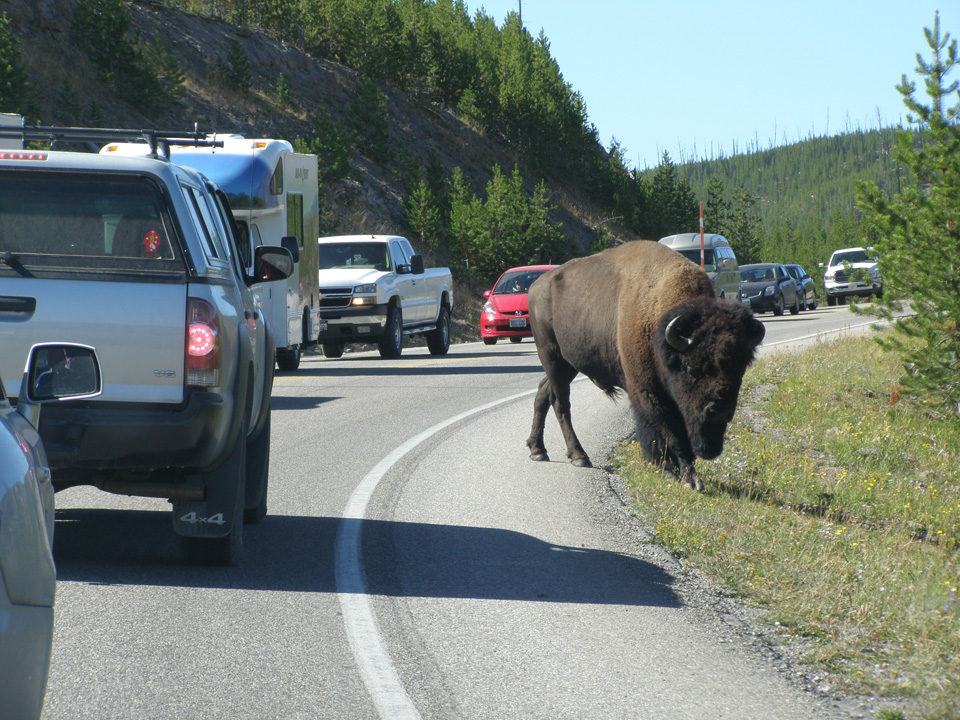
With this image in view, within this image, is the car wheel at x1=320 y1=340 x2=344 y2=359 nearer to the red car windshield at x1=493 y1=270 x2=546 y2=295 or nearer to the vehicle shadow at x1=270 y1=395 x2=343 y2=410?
the red car windshield at x1=493 y1=270 x2=546 y2=295

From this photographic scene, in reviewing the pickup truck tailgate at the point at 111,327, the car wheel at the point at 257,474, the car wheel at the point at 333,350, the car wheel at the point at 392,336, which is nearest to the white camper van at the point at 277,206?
the car wheel at the point at 392,336

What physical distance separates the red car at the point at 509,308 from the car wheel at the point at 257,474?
18892 mm

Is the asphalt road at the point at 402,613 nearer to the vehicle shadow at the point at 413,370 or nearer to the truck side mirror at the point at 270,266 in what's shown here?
the truck side mirror at the point at 270,266

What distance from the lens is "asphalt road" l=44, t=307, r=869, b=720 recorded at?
419 cm

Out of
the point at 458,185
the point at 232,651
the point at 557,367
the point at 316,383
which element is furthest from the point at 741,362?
the point at 458,185

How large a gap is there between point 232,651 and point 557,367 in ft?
20.6

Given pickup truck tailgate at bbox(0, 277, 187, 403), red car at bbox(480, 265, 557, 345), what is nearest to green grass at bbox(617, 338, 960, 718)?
pickup truck tailgate at bbox(0, 277, 187, 403)

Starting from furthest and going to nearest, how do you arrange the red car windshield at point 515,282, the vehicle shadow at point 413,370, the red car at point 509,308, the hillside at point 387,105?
the hillside at point 387,105 → the red car windshield at point 515,282 → the red car at point 509,308 → the vehicle shadow at point 413,370

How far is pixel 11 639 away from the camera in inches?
92.7

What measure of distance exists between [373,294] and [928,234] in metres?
11.3

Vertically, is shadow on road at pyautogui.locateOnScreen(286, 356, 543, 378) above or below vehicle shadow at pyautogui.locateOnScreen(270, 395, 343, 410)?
above

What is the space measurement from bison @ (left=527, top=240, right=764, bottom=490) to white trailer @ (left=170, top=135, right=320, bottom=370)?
227 inches

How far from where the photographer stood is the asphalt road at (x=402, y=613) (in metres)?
4.19

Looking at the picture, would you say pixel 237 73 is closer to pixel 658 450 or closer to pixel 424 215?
pixel 424 215
